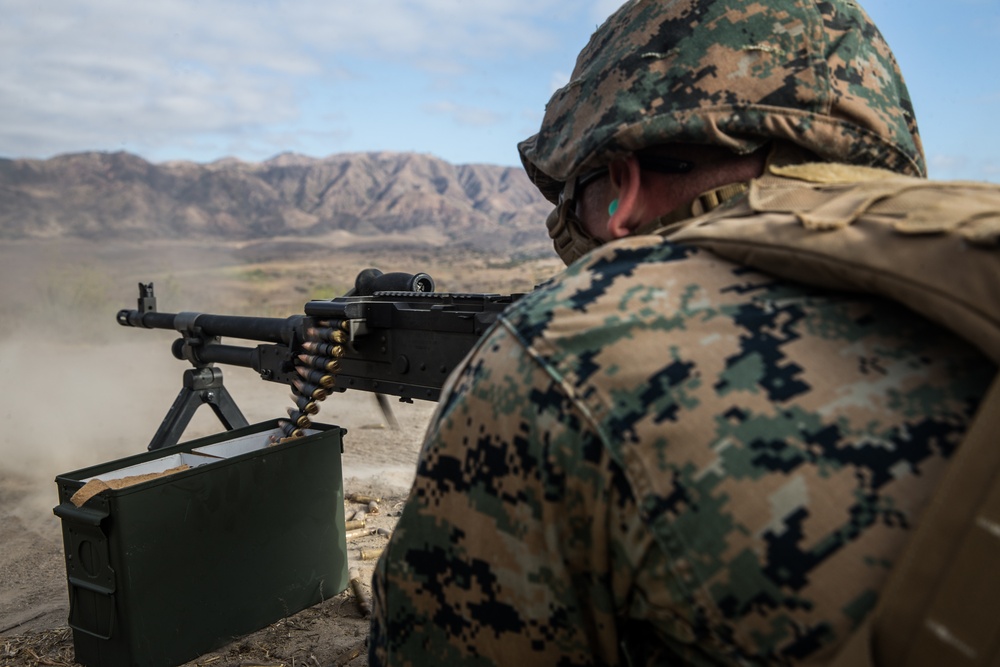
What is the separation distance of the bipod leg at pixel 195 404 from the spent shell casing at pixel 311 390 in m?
1.23

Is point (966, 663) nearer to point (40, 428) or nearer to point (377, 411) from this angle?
point (377, 411)

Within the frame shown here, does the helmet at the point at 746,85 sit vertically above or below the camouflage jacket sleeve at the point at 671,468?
above

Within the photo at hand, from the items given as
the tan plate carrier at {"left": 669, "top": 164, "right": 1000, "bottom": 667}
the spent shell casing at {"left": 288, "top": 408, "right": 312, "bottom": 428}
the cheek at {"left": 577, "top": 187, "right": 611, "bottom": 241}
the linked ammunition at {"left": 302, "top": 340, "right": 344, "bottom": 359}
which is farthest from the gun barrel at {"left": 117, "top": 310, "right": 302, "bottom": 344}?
the tan plate carrier at {"left": 669, "top": 164, "right": 1000, "bottom": 667}

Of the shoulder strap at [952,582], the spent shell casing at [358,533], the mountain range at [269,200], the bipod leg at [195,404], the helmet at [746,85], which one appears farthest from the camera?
the mountain range at [269,200]

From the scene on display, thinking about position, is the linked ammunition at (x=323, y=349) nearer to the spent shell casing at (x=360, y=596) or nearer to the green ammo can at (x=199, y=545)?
the green ammo can at (x=199, y=545)

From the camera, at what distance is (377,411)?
9.18m

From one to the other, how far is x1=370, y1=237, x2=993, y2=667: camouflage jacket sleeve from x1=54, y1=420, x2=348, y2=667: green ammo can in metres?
2.29

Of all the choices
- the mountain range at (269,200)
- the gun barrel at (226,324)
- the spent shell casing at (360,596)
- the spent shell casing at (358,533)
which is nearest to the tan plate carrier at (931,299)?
the spent shell casing at (360,596)

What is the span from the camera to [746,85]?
1601 mm

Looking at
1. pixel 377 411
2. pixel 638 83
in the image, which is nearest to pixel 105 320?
pixel 377 411

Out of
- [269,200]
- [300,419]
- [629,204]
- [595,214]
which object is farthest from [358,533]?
[269,200]

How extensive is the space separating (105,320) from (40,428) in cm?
924

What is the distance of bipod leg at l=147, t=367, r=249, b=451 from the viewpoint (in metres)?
5.36

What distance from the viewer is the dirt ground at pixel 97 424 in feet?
12.6
